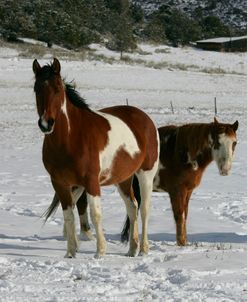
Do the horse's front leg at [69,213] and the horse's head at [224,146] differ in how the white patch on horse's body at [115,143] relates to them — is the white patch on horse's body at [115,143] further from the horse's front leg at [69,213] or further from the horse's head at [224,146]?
the horse's head at [224,146]

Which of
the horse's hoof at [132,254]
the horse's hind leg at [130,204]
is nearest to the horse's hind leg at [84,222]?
the horse's hind leg at [130,204]

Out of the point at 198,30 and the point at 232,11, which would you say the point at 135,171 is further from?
the point at 232,11

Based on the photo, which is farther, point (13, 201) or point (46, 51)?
point (46, 51)

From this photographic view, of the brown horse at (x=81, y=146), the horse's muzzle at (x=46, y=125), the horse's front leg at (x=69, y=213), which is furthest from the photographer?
the horse's front leg at (x=69, y=213)

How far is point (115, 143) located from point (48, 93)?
3.43 ft

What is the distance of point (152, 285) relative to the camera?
15.6 feet

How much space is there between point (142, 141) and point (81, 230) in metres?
1.65

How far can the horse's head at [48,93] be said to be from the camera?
565 centimetres

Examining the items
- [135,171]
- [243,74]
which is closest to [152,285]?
[135,171]

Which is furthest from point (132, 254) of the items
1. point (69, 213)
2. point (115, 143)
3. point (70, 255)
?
point (115, 143)

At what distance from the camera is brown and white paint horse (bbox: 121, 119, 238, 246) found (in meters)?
7.69

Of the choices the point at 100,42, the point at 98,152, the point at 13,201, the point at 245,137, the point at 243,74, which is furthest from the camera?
the point at 100,42

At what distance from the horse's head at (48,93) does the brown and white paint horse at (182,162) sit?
2.46m

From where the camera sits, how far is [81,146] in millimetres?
5949
